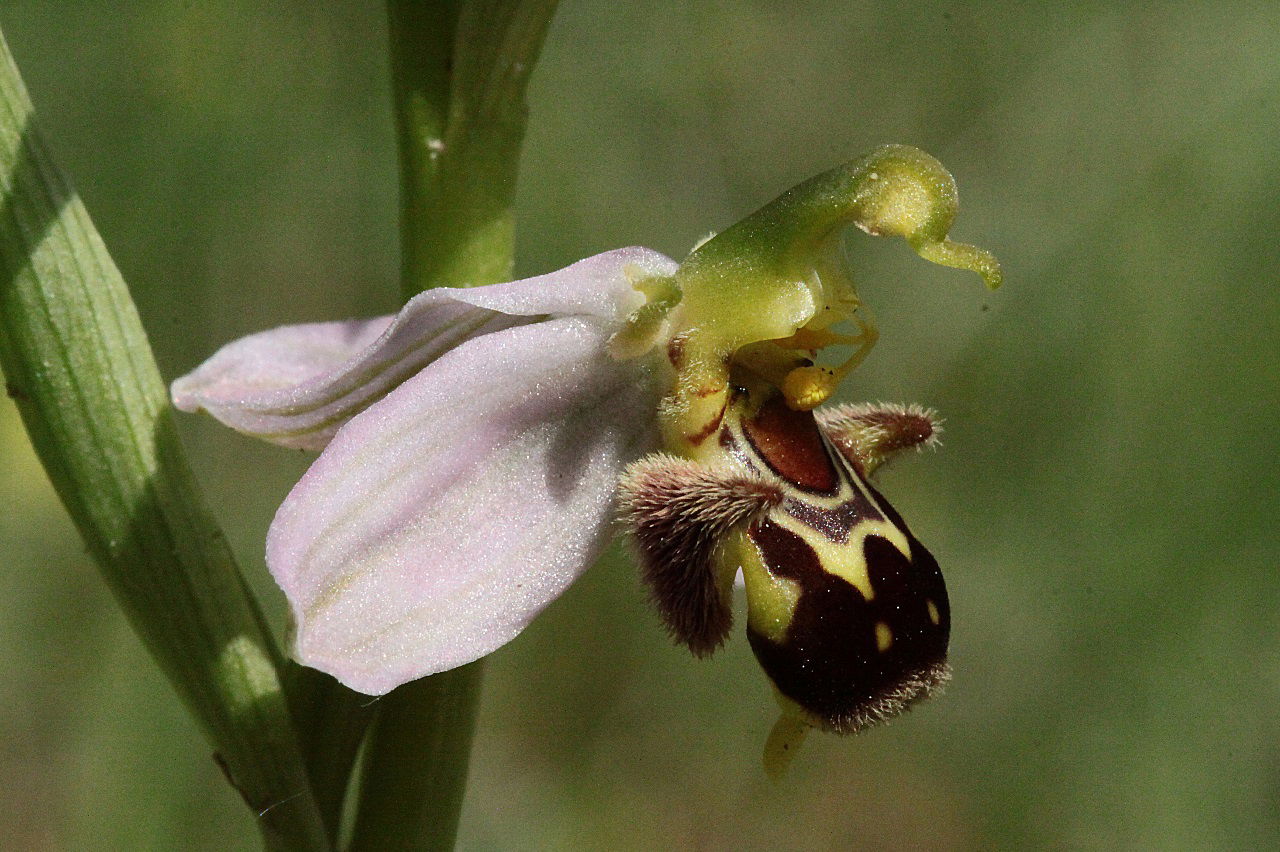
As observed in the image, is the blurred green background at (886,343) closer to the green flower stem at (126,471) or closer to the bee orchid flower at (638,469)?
the green flower stem at (126,471)

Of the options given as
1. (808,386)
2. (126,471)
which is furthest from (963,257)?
(126,471)

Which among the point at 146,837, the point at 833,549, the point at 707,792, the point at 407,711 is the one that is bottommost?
the point at 707,792

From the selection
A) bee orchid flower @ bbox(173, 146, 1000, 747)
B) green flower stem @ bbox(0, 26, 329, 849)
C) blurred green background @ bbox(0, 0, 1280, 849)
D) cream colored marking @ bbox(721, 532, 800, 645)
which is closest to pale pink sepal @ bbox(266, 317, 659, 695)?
bee orchid flower @ bbox(173, 146, 1000, 747)

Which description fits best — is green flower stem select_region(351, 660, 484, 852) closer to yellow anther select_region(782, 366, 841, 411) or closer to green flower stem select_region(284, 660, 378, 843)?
green flower stem select_region(284, 660, 378, 843)

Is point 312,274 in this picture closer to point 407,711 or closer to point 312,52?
point 312,52

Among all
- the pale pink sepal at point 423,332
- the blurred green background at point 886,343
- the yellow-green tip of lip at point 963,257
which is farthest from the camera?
the blurred green background at point 886,343

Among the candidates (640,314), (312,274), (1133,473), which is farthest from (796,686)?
(312,274)

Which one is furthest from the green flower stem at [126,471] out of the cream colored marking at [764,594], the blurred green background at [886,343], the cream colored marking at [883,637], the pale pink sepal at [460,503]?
the blurred green background at [886,343]
